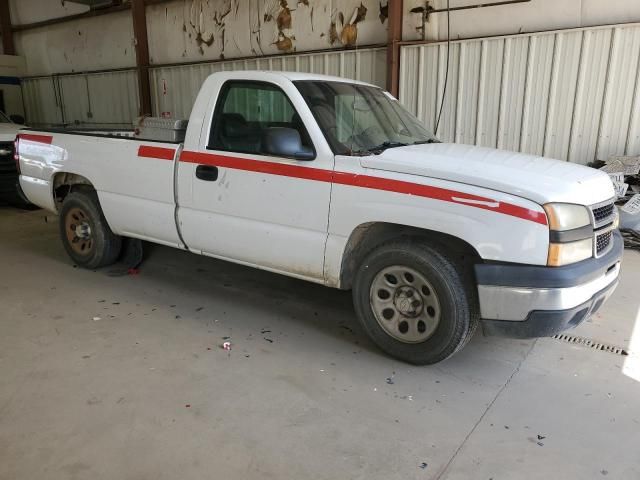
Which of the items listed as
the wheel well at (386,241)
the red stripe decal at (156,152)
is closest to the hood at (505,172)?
the wheel well at (386,241)

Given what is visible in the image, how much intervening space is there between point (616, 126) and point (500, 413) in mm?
5641

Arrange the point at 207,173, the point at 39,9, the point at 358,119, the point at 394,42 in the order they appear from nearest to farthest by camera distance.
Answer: the point at 358,119
the point at 207,173
the point at 394,42
the point at 39,9

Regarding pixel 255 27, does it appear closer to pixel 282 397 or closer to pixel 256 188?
pixel 256 188

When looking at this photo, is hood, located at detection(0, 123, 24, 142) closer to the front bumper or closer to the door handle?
the door handle

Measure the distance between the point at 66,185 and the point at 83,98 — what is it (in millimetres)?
9802

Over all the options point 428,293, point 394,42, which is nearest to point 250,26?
point 394,42

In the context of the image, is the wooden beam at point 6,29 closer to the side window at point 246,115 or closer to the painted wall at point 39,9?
the painted wall at point 39,9

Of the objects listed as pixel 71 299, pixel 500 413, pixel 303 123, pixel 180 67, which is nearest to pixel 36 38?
pixel 180 67

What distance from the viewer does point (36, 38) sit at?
48.2ft

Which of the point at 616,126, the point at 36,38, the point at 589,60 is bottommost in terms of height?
the point at 616,126

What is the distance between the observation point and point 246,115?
404cm

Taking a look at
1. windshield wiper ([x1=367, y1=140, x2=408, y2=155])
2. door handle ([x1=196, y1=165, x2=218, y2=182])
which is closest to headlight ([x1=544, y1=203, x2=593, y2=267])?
windshield wiper ([x1=367, y1=140, x2=408, y2=155])

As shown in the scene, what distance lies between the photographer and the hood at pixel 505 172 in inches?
113

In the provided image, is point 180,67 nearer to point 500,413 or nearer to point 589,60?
point 589,60
